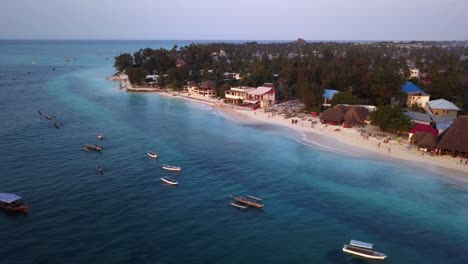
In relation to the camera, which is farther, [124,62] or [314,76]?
[124,62]

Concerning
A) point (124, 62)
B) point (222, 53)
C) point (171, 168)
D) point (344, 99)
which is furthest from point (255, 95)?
point (222, 53)

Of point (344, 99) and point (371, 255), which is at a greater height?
point (344, 99)

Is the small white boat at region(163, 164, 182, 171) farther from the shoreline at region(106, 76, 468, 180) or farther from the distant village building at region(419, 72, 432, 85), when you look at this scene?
the distant village building at region(419, 72, 432, 85)

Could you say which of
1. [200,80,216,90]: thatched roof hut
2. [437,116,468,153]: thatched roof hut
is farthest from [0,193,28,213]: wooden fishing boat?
[200,80,216,90]: thatched roof hut

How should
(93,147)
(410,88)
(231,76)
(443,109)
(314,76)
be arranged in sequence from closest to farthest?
(93,147) < (443,109) < (410,88) < (314,76) < (231,76)

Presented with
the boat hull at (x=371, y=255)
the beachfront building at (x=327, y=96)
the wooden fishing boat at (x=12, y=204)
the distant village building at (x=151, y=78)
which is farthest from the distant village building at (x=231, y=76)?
the boat hull at (x=371, y=255)

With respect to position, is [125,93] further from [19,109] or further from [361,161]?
[361,161]

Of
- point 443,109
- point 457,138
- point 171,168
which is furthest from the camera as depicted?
point 443,109

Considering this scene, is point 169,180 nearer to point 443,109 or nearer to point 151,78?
point 443,109
